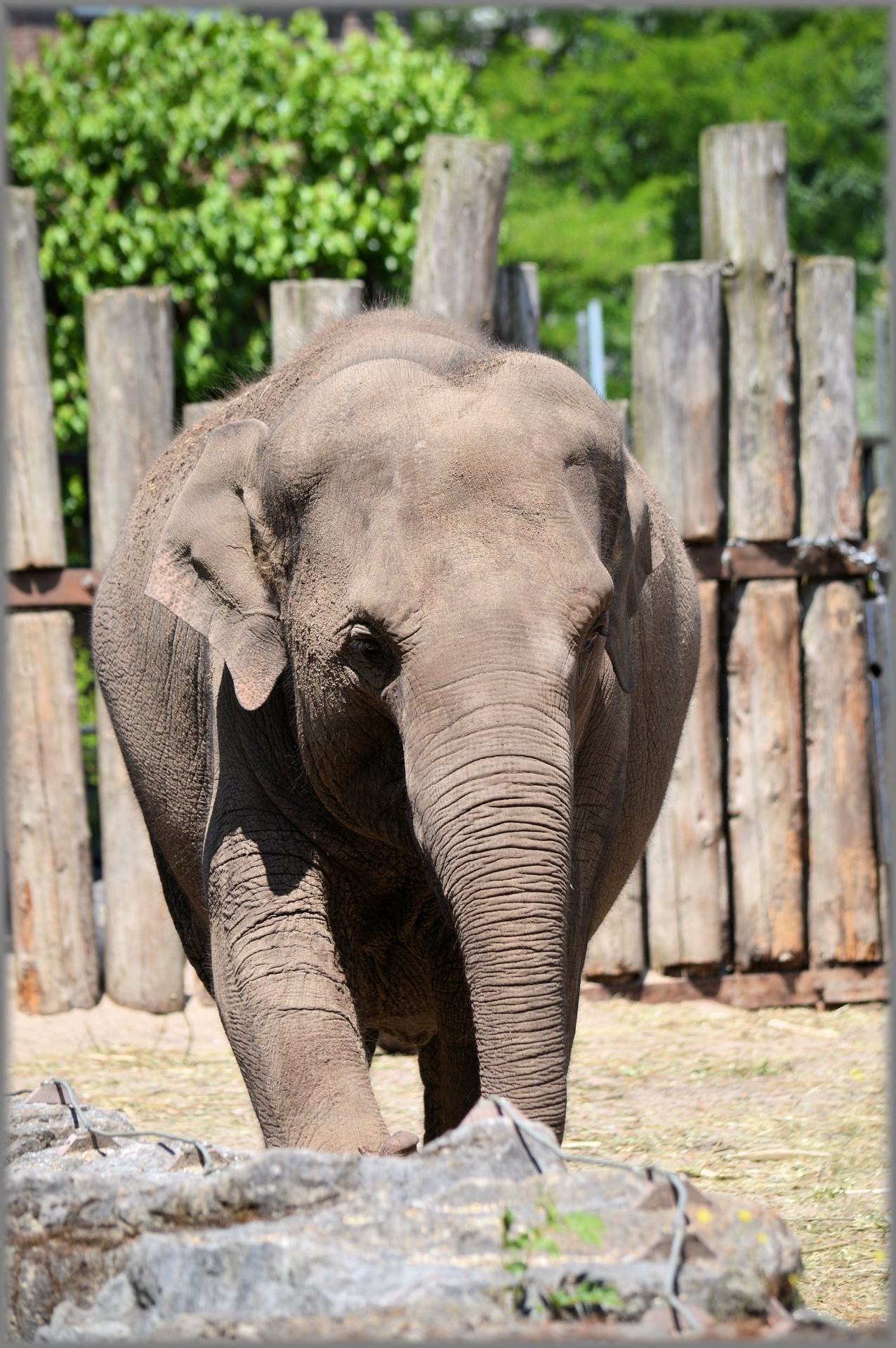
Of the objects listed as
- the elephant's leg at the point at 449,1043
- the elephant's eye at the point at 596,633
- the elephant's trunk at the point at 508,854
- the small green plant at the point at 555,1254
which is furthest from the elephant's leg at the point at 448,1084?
the small green plant at the point at 555,1254

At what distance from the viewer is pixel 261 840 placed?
3.83 meters

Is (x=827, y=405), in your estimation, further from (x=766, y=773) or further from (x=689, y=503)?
(x=766, y=773)

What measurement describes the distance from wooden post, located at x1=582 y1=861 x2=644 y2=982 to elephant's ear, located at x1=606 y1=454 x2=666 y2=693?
3.59 m

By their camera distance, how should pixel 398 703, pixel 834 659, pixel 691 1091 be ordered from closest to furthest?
1. pixel 398 703
2. pixel 691 1091
3. pixel 834 659

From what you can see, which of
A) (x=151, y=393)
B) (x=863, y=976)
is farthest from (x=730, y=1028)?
(x=151, y=393)

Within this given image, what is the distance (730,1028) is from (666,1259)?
195 inches

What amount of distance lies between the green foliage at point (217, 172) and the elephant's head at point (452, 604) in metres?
6.66

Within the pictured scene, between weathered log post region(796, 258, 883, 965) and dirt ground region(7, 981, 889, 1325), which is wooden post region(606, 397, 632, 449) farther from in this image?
dirt ground region(7, 981, 889, 1325)

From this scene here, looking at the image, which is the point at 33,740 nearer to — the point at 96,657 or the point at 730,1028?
the point at 96,657

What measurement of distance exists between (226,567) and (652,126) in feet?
53.7

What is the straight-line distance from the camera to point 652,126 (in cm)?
1878


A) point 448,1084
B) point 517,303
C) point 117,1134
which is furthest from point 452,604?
point 517,303

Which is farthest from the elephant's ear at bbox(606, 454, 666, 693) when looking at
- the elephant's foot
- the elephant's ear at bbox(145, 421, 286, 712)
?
the elephant's foot

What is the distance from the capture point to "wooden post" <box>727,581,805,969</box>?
740 centimetres
